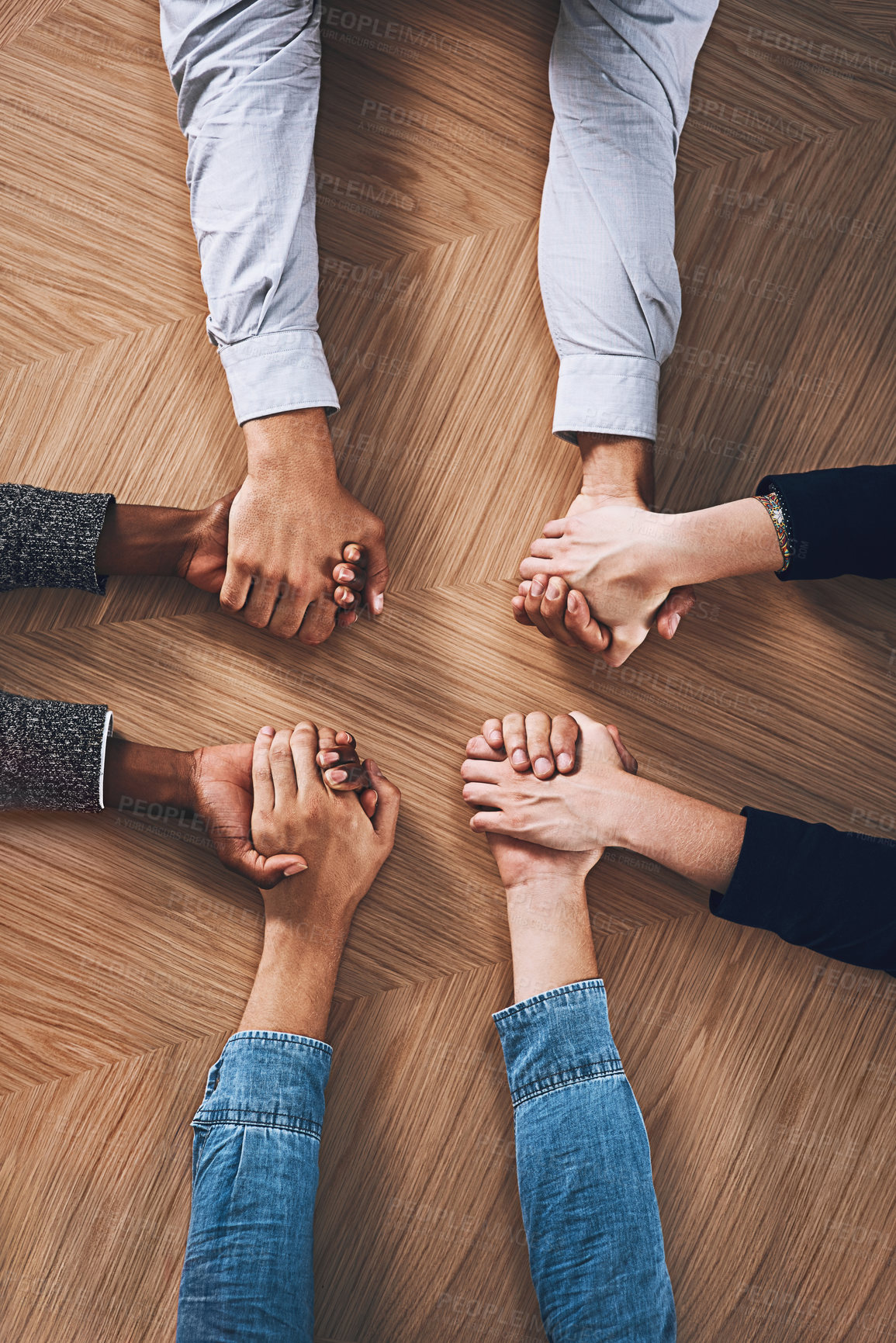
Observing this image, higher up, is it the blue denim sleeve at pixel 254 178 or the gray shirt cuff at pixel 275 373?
the blue denim sleeve at pixel 254 178

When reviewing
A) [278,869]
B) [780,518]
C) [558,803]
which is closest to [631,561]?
[780,518]

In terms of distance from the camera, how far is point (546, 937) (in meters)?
0.74

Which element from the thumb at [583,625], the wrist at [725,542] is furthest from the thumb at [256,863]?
the wrist at [725,542]

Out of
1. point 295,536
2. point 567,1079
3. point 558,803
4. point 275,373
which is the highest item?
point 275,373

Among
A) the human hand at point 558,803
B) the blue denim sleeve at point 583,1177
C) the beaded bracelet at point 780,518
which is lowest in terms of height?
the blue denim sleeve at point 583,1177

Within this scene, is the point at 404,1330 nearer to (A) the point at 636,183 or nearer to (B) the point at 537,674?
(B) the point at 537,674

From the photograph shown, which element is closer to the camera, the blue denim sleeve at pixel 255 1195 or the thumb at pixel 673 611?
the blue denim sleeve at pixel 255 1195

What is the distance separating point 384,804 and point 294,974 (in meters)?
0.18

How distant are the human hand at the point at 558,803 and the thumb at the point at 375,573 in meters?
0.20

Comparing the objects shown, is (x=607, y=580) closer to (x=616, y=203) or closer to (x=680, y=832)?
(x=680, y=832)

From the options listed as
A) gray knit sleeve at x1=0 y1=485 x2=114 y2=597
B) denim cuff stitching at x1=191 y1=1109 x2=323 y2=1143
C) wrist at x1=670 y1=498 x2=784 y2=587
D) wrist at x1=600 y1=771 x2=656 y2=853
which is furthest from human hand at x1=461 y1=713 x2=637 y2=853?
gray knit sleeve at x1=0 y1=485 x2=114 y2=597

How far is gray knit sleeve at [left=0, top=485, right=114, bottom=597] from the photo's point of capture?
2.30 feet

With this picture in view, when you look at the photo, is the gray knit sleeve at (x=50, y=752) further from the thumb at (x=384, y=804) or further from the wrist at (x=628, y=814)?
the wrist at (x=628, y=814)

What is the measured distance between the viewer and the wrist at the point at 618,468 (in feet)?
2.48
